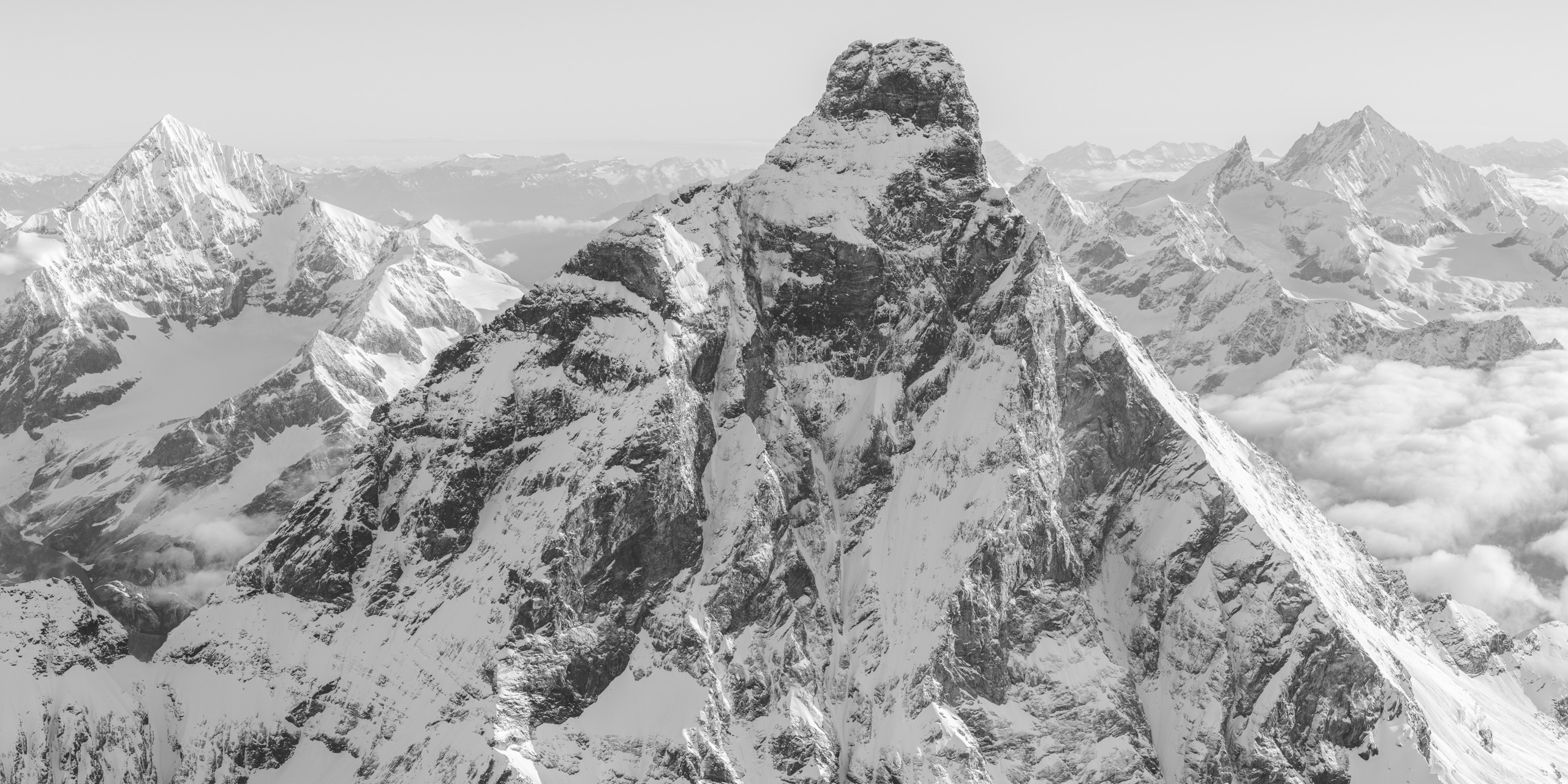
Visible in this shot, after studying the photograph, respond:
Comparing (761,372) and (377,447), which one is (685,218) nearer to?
(761,372)

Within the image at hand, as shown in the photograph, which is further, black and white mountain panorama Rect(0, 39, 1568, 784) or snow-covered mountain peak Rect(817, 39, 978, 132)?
snow-covered mountain peak Rect(817, 39, 978, 132)

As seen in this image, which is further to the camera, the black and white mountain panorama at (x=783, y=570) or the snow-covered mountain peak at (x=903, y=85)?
the snow-covered mountain peak at (x=903, y=85)

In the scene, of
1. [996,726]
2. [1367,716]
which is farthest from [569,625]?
[1367,716]

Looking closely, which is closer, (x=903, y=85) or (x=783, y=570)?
(x=783, y=570)

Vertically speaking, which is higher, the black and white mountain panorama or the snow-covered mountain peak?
the snow-covered mountain peak

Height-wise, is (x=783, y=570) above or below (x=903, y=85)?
below

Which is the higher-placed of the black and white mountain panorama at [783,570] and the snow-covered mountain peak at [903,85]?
the snow-covered mountain peak at [903,85]

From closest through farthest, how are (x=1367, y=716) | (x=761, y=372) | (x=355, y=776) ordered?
(x=355, y=776) < (x=1367, y=716) < (x=761, y=372)

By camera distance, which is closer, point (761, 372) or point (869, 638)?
point (869, 638)
